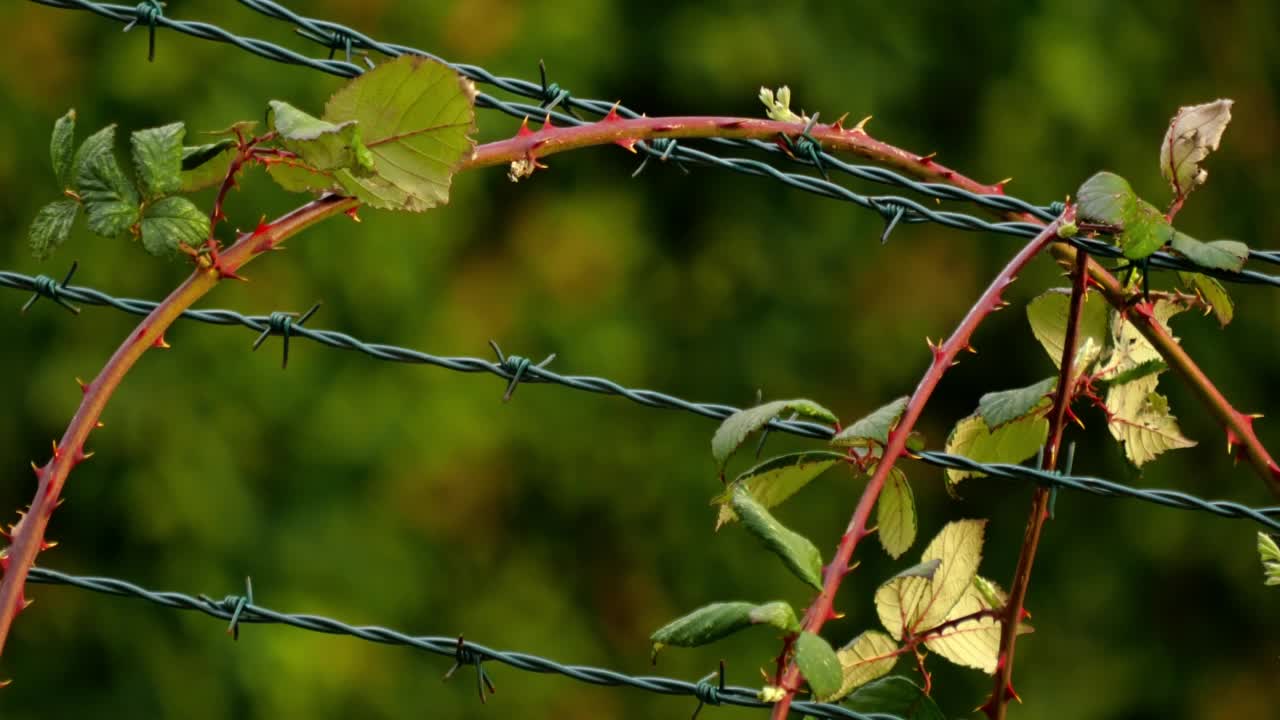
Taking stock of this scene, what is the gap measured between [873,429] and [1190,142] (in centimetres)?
37

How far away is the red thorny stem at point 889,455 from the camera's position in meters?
1.08

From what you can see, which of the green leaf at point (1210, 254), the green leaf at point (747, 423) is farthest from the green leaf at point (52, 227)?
the green leaf at point (1210, 254)

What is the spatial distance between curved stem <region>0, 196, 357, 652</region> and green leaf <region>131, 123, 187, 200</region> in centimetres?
7

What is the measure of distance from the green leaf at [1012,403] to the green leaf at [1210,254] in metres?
0.15

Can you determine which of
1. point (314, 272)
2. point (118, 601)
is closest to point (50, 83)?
point (314, 272)

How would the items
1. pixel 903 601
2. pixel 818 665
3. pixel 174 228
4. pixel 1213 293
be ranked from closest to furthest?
pixel 818 665
pixel 174 228
pixel 903 601
pixel 1213 293

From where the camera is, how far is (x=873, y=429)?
3.84ft

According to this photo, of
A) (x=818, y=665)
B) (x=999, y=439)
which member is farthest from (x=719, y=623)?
(x=999, y=439)

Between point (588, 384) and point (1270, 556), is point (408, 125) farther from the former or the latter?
point (1270, 556)

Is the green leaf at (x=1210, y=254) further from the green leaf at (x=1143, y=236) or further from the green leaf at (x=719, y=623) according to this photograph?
the green leaf at (x=719, y=623)

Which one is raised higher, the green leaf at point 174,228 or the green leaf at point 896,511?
the green leaf at point 174,228

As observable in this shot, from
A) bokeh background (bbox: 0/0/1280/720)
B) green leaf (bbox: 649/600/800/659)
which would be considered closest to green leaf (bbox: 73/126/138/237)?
green leaf (bbox: 649/600/800/659)

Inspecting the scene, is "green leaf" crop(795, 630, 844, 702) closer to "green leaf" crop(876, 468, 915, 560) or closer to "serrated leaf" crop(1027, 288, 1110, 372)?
"green leaf" crop(876, 468, 915, 560)

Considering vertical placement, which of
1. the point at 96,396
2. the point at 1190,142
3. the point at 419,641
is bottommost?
the point at 419,641
